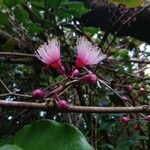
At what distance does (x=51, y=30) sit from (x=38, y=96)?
31.2 inches

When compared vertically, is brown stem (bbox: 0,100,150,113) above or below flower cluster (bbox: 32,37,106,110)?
below

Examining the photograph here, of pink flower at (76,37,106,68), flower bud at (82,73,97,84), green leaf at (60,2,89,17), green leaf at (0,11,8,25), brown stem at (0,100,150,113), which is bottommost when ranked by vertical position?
brown stem at (0,100,150,113)

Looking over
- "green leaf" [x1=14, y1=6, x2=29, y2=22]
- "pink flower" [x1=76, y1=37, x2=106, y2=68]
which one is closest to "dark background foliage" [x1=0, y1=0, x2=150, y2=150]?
"green leaf" [x1=14, y1=6, x2=29, y2=22]

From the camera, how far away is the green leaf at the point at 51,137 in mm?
790

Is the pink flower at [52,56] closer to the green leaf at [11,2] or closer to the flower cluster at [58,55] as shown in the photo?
the flower cluster at [58,55]

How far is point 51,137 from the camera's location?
31.8 inches

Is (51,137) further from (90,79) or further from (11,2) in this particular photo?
(11,2)

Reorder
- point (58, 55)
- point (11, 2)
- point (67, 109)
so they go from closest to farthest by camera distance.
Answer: point (67, 109) < point (58, 55) < point (11, 2)

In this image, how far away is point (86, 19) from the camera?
76.0 inches

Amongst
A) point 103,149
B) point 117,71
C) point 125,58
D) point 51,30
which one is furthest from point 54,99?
point 125,58

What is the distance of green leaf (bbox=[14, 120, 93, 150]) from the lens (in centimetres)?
79

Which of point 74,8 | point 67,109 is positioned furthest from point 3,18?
point 67,109

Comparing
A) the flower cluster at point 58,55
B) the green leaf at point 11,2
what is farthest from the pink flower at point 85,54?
the green leaf at point 11,2

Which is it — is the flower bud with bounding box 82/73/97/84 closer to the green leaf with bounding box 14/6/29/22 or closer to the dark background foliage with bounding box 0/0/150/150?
the dark background foliage with bounding box 0/0/150/150
